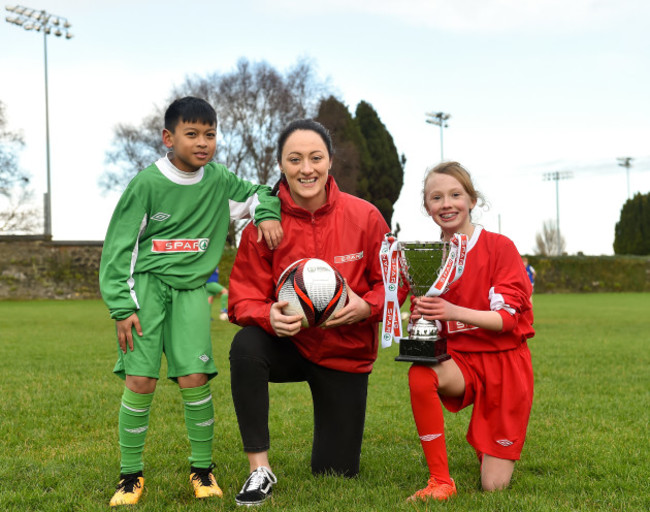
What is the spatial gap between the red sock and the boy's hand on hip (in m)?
1.36

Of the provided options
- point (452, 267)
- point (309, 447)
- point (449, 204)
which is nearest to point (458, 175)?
point (449, 204)

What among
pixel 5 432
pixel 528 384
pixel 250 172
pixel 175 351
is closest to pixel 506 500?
pixel 528 384

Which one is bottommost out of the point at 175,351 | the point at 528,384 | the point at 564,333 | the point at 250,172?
the point at 564,333

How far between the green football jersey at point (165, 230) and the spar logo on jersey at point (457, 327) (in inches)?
41.0

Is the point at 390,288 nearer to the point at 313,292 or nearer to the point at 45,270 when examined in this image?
the point at 313,292

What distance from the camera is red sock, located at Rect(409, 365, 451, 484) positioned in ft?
10.3

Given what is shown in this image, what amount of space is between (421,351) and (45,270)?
29.3 m

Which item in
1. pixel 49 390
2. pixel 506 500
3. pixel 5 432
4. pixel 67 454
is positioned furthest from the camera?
pixel 49 390

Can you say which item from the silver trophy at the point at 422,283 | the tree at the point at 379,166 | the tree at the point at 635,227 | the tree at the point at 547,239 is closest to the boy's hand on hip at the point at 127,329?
the silver trophy at the point at 422,283

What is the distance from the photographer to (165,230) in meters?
3.28

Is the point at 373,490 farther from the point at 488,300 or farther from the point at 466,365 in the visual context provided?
the point at 488,300

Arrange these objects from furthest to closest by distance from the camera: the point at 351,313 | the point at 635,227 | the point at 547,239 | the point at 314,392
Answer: the point at 547,239 → the point at 635,227 → the point at 314,392 → the point at 351,313

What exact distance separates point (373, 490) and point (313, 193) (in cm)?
149

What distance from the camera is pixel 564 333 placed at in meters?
12.2
